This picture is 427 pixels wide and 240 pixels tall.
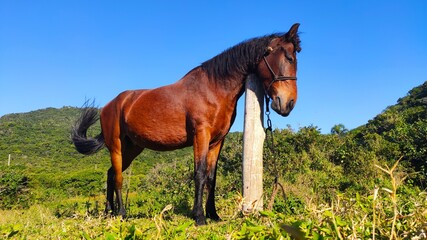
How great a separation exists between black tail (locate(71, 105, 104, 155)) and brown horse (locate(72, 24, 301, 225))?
1259 millimetres

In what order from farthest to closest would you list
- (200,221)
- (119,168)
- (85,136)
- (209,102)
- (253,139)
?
(85,136)
(119,168)
(253,139)
(209,102)
(200,221)

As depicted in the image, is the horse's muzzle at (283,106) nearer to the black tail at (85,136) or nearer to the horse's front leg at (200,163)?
the horse's front leg at (200,163)

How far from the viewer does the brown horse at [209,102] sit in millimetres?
4012

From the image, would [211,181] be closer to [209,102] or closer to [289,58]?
[209,102]

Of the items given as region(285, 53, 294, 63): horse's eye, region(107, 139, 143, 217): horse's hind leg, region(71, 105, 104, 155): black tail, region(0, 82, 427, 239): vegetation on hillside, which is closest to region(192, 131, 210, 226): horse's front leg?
region(0, 82, 427, 239): vegetation on hillside

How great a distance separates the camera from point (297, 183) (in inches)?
325

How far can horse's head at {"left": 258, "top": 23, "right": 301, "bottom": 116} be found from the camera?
3.94 m

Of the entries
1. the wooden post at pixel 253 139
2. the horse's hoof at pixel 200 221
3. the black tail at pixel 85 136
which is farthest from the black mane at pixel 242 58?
the black tail at pixel 85 136

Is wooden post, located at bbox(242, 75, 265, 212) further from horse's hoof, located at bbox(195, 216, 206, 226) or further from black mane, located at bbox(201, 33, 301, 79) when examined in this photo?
horse's hoof, located at bbox(195, 216, 206, 226)

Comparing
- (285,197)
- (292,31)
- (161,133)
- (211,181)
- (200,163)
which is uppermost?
(292,31)

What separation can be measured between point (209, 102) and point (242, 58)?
666 mm

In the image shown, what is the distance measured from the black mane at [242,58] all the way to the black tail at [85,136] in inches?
102

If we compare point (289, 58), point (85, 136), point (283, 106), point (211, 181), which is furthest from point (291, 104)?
point (85, 136)

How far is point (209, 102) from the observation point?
4.18 metres
